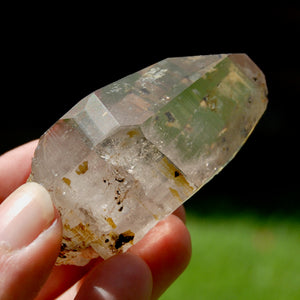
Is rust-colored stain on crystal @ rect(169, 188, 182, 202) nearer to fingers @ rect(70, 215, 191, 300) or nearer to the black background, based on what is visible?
fingers @ rect(70, 215, 191, 300)

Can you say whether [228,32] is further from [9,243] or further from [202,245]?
[9,243]

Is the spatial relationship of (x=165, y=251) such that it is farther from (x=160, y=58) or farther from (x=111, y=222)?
(x=160, y=58)

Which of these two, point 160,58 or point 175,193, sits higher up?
point 175,193

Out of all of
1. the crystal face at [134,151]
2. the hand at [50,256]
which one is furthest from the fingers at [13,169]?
the crystal face at [134,151]

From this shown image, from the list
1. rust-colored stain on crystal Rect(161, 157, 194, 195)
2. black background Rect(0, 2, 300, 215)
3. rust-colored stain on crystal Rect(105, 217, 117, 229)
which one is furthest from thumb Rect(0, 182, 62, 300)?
black background Rect(0, 2, 300, 215)

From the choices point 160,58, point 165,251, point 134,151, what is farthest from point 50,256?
point 160,58

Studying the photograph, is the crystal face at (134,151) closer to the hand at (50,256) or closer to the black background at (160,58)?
the hand at (50,256)

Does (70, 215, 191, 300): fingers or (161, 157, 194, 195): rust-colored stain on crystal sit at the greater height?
(161, 157, 194, 195): rust-colored stain on crystal
